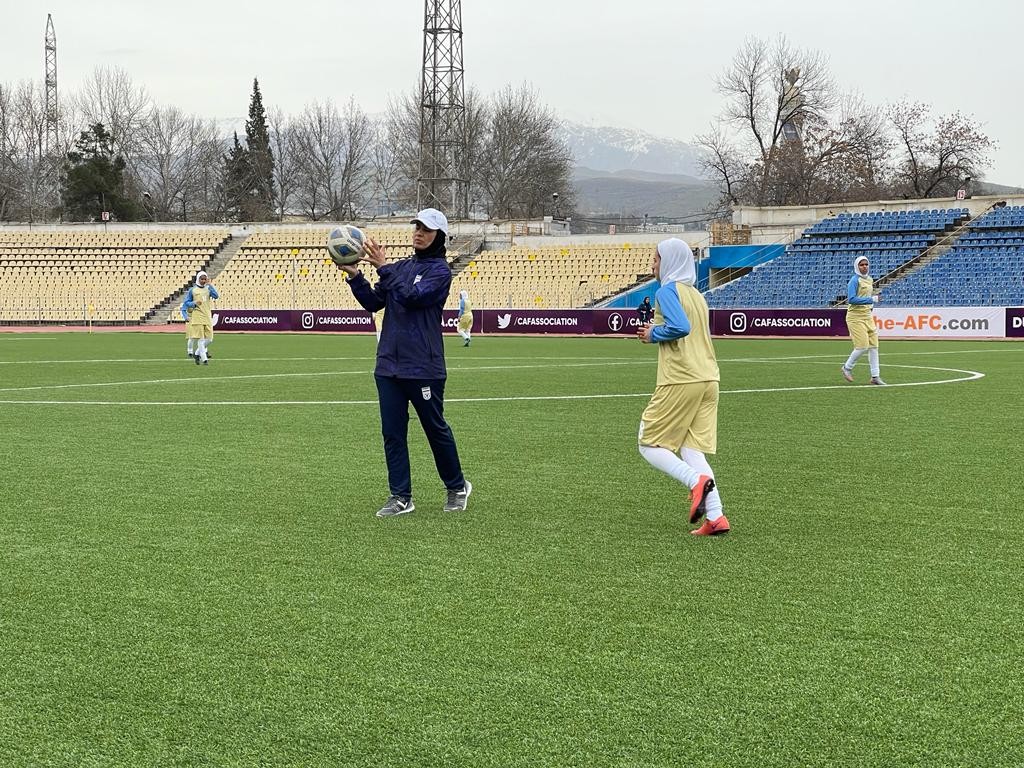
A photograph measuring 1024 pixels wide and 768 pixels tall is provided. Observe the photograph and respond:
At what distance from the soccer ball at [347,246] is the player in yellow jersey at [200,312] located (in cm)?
1935

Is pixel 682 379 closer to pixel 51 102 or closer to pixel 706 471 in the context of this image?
pixel 706 471

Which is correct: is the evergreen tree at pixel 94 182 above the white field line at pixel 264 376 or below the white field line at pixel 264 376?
above

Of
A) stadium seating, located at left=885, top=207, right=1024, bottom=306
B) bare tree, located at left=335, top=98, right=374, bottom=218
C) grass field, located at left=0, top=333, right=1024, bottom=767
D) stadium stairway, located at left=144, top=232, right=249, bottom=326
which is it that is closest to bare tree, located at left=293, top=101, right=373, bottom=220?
bare tree, located at left=335, top=98, right=374, bottom=218

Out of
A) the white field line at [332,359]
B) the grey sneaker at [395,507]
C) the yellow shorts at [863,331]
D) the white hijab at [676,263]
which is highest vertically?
the white hijab at [676,263]

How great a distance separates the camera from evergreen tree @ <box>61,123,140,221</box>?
88.6 metres

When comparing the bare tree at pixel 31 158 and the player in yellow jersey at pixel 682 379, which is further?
the bare tree at pixel 31 158

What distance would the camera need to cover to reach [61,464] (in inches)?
397

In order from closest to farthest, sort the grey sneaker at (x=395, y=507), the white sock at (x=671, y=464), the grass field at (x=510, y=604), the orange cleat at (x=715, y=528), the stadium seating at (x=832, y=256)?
the grass field at (x=510, y=604), the orange cleat at (x=715, y=528), the white sock at (x=671, y=464), the grey sneaker at (x=395, y=507), the stadium seating at (x=832, y=256)

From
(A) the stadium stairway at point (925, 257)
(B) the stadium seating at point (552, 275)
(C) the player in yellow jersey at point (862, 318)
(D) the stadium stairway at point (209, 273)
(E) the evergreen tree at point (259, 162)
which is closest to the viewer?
(C) the player in yellow jersey at point (862, 318)

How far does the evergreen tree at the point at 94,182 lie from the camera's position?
88.6 meters

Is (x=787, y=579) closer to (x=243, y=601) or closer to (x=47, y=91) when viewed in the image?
(x=243, y=601)

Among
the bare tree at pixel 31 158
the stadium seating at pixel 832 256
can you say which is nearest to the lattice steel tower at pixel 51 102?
the bare tree at pixel 31 158

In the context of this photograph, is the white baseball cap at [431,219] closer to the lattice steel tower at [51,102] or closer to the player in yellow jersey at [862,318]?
the player in yellow jersey at [862,318]

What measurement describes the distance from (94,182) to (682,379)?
8915 cm
